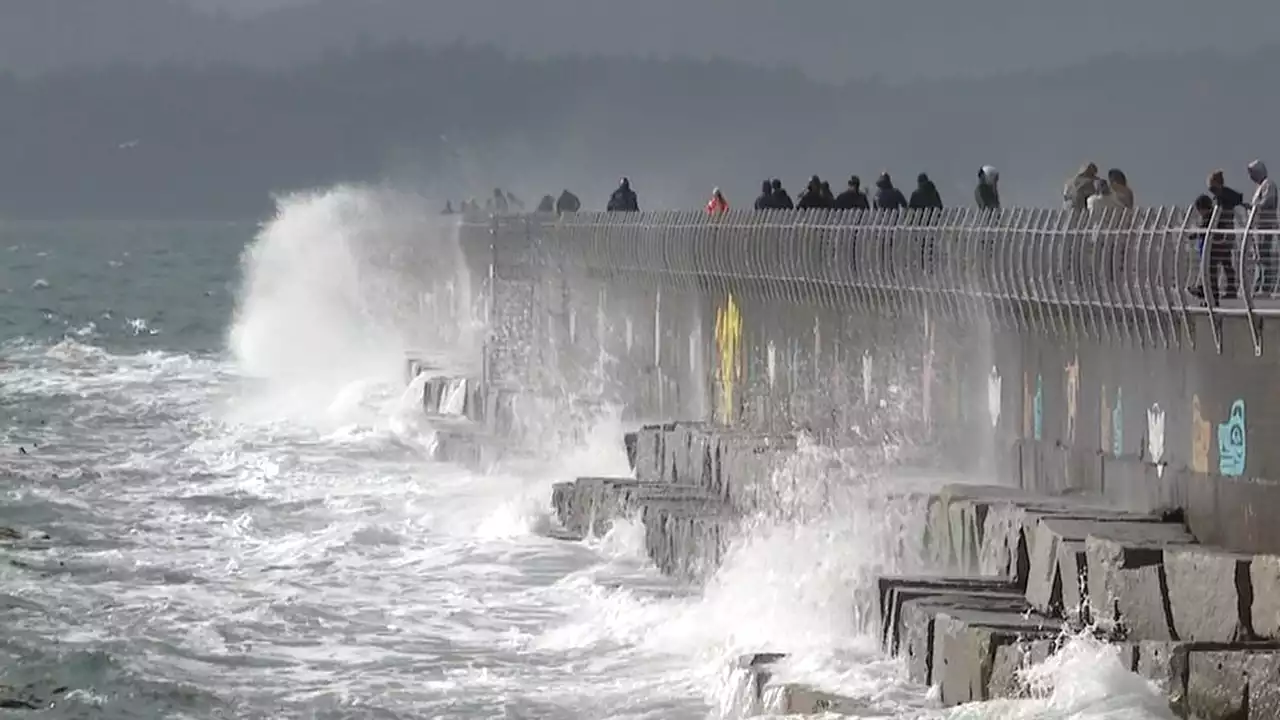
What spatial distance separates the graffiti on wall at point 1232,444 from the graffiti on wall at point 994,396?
4871mm

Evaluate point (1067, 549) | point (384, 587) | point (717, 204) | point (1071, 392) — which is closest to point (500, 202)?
point (717, 204)

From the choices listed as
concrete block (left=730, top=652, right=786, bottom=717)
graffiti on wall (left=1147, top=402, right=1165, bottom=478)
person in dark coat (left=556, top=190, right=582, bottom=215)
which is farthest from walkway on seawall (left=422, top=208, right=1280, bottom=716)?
person in dark coat (left=556, top=190, right=582, bottom=215)

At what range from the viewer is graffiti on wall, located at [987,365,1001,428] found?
20.6 metres

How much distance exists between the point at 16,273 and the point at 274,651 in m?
102

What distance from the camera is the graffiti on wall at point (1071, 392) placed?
18.7 meters

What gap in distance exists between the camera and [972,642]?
541 inches

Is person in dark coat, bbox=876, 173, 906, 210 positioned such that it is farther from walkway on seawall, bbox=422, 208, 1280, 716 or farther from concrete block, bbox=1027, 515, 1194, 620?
concrete block, bbox=1027, 515, 1194, 620

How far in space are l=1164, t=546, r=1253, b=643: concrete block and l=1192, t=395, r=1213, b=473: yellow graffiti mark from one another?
1997 mm

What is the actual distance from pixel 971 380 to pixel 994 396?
0.75 meters

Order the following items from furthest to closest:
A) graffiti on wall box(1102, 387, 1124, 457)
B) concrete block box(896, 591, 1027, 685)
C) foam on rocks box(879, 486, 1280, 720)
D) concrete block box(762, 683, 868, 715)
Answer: graffiti on wall box(1102, 387, 1124, 457) < concrete block box(896, 591, 1027, 685) < concrete block box(762, 683, 868, 715) < foam on rocks box(879, 486, 1280, 720)

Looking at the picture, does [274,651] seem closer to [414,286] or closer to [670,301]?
[670,301]

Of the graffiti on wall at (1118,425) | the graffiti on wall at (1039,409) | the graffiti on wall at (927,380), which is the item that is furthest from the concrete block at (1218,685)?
the graffiti on wall at (927,380)

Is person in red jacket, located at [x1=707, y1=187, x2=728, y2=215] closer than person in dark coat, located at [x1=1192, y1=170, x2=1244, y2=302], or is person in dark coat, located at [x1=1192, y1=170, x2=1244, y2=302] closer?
person in dark coat, located at [x1=1192, y1=170, x2=1244, y2=302]

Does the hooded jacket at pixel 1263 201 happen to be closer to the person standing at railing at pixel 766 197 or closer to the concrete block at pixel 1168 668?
the concrete block at pixel 1168 668
